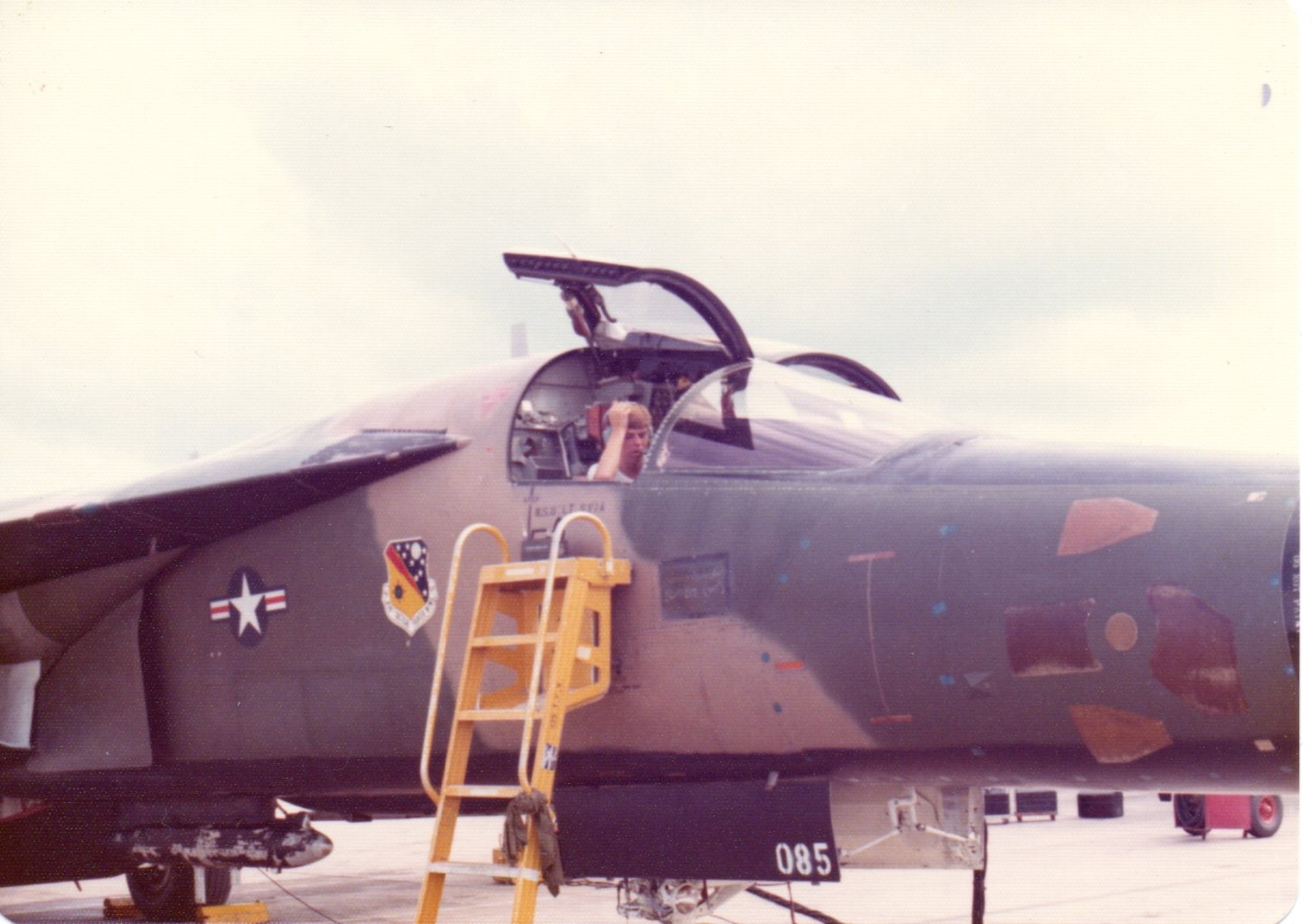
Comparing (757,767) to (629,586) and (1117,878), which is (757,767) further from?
(1117,878)

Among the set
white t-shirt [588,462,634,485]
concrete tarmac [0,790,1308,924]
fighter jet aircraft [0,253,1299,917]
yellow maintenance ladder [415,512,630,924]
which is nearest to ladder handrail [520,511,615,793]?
yellow maintenance ladder [415,512,630,924]

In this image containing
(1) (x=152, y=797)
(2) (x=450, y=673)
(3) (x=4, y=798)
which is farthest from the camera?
(3) (x=4, y=798)

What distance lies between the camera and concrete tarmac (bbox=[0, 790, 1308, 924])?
9.25m

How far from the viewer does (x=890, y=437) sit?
4883 mm

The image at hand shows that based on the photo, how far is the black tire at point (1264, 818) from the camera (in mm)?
15195

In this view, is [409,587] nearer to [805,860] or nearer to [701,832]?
[701,832]

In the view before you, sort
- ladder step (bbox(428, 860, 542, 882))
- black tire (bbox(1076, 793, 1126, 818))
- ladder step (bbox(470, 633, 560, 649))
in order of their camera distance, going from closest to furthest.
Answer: ladder step (bbox(428, 860, 542, 882)), ladder step (bbox(470, 633, 560, 649)), black tire (bbox(1076, 793, 1126, 818))

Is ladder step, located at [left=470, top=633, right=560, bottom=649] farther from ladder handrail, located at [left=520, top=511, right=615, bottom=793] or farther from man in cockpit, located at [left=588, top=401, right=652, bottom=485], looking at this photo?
man in cockpit, located at [left=588, top=401, right=652, bottom=485]

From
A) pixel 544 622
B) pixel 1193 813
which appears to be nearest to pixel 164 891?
pixel 544 622

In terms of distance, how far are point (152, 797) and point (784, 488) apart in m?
4.07

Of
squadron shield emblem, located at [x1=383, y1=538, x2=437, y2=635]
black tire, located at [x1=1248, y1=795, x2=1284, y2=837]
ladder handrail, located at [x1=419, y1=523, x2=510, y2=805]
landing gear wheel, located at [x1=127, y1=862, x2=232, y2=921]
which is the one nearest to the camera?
ladder handrail, located at [x1=419, y1=523, x2=510, y2=805]

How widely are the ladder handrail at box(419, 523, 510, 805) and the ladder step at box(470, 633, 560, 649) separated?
0.39 feet

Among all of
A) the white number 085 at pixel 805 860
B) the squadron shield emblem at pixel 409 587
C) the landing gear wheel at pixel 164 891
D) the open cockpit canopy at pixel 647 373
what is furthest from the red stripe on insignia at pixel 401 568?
the landing gear wheel at pixel 164 891

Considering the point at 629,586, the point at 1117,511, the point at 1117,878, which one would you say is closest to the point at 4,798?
the point at 629,586
